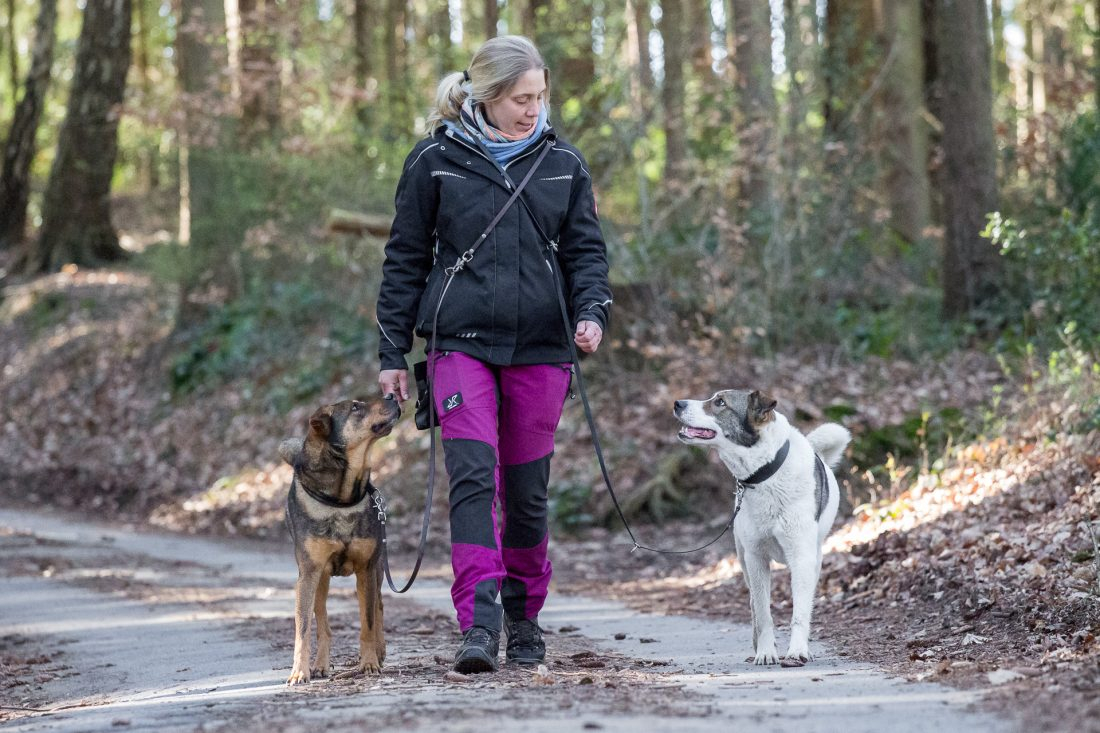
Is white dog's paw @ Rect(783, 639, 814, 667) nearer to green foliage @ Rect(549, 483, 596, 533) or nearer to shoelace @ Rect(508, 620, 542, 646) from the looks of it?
shoelace @ Rect(508, 620, 542, 646)

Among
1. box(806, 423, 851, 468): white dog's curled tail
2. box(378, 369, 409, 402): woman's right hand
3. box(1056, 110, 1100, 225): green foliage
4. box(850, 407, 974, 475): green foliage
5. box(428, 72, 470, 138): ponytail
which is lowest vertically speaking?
box(850, 407, 974, 475): green foliage

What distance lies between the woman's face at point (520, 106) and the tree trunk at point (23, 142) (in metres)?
24.5

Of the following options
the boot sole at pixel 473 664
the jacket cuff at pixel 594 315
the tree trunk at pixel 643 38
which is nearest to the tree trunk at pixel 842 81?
the tree trunk at pixel 643 38

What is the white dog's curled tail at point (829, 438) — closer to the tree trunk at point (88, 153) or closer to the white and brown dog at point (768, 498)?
the white and brown dog at point (768, 498)

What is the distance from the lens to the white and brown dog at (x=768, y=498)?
20.0 feet

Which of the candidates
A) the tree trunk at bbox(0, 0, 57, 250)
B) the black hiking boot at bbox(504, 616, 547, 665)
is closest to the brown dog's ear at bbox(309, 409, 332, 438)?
the black hiking boot at bbox(504, 616, 547, 665)

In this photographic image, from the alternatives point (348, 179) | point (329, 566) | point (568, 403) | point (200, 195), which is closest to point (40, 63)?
point (200, 195)

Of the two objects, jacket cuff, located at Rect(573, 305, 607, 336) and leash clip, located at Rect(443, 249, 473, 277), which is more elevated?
leash clip, located at Rect(443, 249, 473, 277)

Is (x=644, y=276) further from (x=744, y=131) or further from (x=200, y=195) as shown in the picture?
(x=200, y=195)

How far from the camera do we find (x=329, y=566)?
6.10 meters

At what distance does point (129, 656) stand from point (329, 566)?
6.30 feet

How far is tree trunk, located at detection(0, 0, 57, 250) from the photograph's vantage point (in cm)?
2791

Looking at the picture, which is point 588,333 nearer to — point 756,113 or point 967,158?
point 756,113

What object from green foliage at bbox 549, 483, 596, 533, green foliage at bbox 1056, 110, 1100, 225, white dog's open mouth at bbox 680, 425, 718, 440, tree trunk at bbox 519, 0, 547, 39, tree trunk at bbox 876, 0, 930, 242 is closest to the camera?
white dog's open mouth at bbox 680, 425, 718, 440
